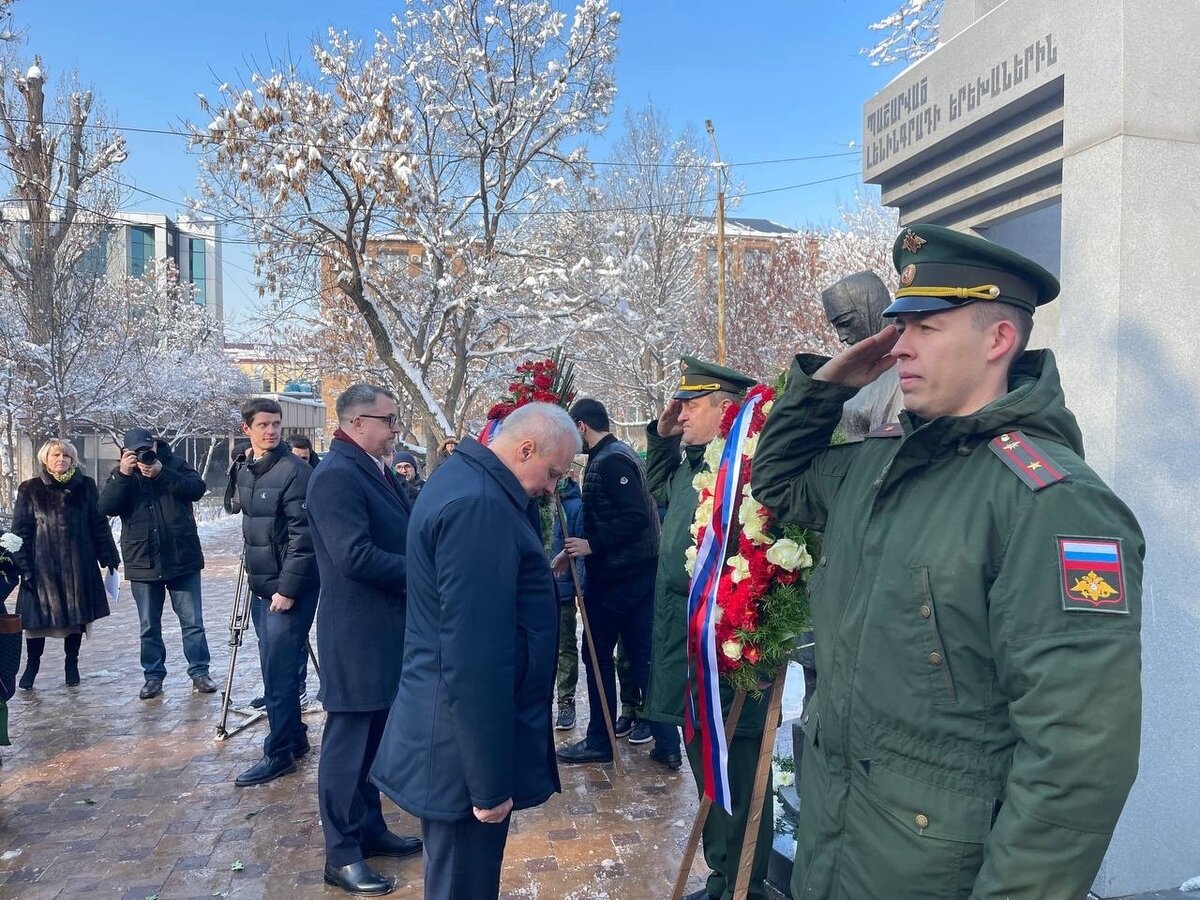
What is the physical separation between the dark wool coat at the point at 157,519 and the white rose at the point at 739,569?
5.27 m

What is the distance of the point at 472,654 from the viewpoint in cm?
247

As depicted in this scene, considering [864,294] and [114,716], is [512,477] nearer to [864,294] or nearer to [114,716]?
[864,294]

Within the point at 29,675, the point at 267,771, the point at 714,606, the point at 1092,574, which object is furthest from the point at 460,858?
the point at 29,675

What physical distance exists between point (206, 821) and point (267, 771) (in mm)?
554

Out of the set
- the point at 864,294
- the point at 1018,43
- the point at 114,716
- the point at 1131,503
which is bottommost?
the point at 114,716

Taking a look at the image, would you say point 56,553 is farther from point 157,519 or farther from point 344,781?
point 344,781

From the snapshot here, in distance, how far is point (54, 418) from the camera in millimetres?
17188

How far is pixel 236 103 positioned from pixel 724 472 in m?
12.8

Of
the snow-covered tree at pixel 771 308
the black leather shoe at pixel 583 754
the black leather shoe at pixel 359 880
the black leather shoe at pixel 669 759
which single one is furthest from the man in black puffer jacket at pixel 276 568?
the snow-covered tree at pixel 771 308

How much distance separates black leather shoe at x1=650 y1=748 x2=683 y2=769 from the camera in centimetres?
525

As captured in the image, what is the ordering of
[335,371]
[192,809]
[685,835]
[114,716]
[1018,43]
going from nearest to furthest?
[1018,43]
[685,835]
[192,809]
[114,716]
[335,371]

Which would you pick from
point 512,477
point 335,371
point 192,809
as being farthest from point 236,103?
point 512,477

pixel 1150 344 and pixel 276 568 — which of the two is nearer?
pixel 1150 344

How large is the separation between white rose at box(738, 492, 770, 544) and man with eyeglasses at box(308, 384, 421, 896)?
5.68ft
